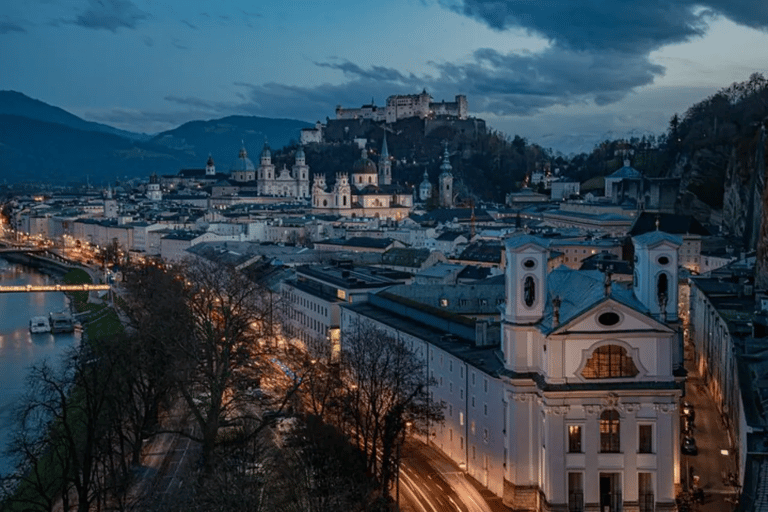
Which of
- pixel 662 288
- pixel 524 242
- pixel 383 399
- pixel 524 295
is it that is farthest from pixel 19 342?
pixel 662 288

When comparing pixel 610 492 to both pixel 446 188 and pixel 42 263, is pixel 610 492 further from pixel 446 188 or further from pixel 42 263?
pixel 446 188

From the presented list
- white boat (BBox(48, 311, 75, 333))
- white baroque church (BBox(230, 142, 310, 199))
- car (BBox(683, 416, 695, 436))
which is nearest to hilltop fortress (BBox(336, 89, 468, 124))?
white baroque church (BBox(230, 142, 310, 199))

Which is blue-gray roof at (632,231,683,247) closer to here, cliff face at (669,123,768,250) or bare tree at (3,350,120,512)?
bare tree at (3,350,120,512)

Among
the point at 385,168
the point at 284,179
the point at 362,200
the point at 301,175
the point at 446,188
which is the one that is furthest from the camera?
the point at 301,175

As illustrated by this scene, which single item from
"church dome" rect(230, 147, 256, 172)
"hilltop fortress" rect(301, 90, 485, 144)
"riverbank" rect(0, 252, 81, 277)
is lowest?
"riverbank" rect(0, 252, 81, 277)

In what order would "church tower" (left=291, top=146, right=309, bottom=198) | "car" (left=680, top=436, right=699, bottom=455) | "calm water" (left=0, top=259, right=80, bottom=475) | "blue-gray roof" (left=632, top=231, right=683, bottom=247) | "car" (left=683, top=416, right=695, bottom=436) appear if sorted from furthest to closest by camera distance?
1. "church tower" (left=291, top=146, right=309, bottom=198)
2. "calm water" (left=0, top=259, right=80, bottom=475)
3. "car" (left=683, top=416, right=695, bottom=436)
4. "car" (left=680, top=436, right=699, bottom=455)
5. "blue-gray roof" (left=632, top=231, right=683, bottom=247)
